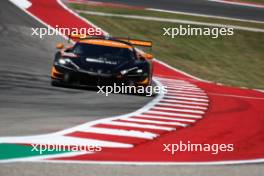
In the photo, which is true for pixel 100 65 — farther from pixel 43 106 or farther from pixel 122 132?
pixel 122 132

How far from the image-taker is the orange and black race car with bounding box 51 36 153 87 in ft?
48.8

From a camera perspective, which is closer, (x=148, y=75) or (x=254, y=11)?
(x=148, y=75)

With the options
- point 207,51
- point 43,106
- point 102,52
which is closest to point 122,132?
point 43,106

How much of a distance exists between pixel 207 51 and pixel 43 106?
15933mm

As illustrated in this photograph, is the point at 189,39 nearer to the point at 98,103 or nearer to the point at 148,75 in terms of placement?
the point at 148,75

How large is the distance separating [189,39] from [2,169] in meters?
22.6

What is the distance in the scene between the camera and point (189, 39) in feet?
92.9

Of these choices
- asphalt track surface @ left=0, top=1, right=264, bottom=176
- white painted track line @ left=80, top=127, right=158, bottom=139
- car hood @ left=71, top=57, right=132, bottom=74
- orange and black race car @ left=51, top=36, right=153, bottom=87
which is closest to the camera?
asphalt track surface @ left=0, top=1, right=264, bottom=176

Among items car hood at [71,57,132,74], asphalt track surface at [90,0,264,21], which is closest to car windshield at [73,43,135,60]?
car hood at [71,57,132,74]

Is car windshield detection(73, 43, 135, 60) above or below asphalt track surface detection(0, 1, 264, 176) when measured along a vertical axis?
above

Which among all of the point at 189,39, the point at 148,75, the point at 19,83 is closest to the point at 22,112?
the point at 19,83

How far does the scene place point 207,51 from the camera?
27.0 meters

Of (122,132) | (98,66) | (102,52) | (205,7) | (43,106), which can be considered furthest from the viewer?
(205,7)

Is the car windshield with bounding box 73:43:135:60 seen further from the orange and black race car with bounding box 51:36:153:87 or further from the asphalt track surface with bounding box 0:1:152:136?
the asphalt track surface with bounding box 0:1:152:136
